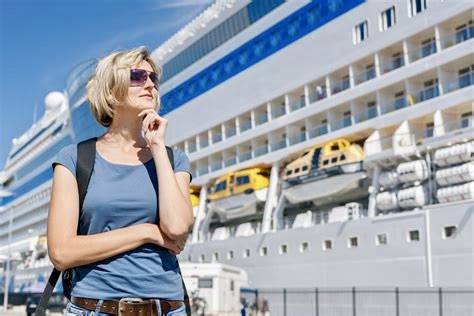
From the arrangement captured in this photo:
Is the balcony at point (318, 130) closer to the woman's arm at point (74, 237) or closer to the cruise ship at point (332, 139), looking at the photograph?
the cruise ship at point (332, 139)

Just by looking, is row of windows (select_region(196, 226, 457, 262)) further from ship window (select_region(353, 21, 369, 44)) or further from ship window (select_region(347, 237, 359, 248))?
ship window (select_region(353, 21, 369, 44))

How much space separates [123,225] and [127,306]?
295 mm

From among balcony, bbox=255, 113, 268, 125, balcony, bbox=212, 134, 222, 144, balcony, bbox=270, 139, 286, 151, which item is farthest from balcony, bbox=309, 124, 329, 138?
balcony, bbox=212, 134, 222, 144

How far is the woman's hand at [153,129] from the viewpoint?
7.89 ft

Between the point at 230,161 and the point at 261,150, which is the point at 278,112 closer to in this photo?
the point at 261,150

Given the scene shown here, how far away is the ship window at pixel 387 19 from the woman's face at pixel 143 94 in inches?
774

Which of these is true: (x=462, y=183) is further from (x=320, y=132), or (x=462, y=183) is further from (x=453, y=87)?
(x=320, y=132)

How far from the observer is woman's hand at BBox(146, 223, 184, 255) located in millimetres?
2275

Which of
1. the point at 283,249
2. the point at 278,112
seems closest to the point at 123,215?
the point at 283,249

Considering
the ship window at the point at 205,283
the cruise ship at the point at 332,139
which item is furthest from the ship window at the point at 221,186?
the ship window at the point at 205,283

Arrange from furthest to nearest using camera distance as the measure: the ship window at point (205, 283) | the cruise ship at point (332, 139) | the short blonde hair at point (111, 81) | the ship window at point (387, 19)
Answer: the ship window at point (205, 283)
the ship window at point (387, 19)
the cruise ship at point (332, 139)
the short blonde hair at point (111, 81)

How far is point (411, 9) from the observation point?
2062 cm

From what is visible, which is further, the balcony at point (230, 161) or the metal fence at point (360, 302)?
the balcony at point (230, 161)

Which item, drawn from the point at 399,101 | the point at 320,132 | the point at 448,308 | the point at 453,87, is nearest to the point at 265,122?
the point at 320,132
